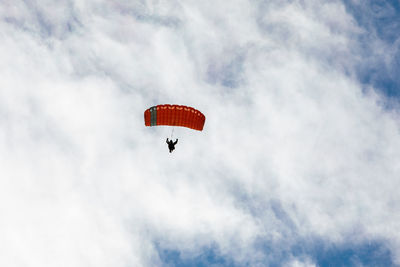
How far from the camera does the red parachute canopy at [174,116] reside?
5397 centimetres

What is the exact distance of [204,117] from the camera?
2178 inches

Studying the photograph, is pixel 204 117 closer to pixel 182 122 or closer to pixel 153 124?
pixel 182 122

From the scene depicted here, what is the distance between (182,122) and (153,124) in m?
3.61

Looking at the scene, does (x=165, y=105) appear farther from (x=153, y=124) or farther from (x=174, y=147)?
(x=174, y=147)

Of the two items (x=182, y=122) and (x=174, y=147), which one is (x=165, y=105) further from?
(x=174, y=147)

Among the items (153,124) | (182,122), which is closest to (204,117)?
(182,122)

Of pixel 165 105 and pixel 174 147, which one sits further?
pixel 174 147

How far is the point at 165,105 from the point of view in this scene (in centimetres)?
5425

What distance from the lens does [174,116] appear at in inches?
2135

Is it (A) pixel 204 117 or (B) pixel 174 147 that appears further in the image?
(B) pixel 174 147

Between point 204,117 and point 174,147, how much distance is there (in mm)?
6811

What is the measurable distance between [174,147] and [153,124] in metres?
5.34

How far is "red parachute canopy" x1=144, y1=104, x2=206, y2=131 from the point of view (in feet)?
177

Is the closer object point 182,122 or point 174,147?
point 182,122
